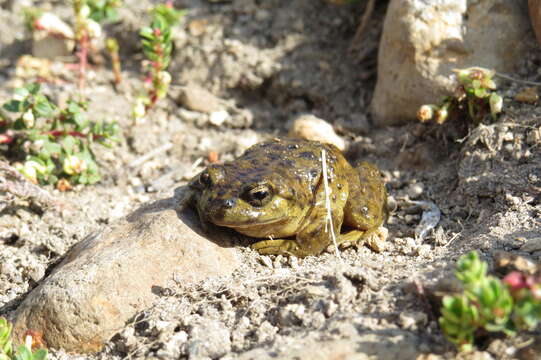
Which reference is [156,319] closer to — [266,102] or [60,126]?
[60,126]

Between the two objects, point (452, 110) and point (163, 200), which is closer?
point (163, 200)

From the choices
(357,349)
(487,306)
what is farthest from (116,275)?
(487,306)

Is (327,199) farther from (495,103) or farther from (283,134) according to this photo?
(283,134)

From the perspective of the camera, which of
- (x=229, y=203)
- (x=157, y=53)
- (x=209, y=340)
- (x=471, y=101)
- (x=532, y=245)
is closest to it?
(x=209, y=340)

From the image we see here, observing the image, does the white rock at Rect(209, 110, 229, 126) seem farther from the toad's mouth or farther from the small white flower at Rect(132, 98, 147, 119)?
the toad's mouth

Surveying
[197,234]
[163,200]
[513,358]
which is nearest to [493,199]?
[513,358]

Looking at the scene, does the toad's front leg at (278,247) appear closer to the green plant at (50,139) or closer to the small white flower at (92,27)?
the green plant at (50,139)

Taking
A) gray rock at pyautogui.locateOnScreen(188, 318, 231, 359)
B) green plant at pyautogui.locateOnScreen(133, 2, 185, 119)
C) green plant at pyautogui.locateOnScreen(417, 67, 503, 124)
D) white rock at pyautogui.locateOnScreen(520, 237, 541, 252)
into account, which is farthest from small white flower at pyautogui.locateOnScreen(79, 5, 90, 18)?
white rock at pyautogui.locateOnScreen(520, 237, 541, 252)
